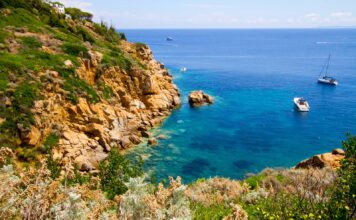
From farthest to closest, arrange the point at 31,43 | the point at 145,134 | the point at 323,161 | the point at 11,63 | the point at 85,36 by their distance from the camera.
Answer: the point at 85,36 < the point at 31,43 < the point at 145,134 < the point at 11,63 < the point at 323,161

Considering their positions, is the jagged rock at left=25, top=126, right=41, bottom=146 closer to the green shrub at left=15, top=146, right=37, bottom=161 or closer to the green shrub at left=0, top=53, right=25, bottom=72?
the green shrub at left=15, top=146, right=37, bottom=161

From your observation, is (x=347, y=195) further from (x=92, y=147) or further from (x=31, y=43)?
(x=31, y=43)

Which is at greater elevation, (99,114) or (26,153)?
(99,114)

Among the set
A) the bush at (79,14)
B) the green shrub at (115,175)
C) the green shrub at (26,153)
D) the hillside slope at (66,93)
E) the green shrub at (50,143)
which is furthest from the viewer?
the bush at (79,14)

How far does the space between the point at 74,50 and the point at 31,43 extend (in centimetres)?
546

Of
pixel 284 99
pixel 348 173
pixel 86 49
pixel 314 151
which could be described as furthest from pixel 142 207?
pixel 284 99

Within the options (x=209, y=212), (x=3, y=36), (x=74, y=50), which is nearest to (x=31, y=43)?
(x=3, y=36)

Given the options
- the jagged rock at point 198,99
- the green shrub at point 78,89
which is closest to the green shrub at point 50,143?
the green shrub at point 78,89

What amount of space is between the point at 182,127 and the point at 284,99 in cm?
2564

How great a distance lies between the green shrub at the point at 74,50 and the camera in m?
44.0

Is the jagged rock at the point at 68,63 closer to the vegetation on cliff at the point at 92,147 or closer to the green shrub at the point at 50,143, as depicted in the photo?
the vegetation on cliff at the point at 92,147

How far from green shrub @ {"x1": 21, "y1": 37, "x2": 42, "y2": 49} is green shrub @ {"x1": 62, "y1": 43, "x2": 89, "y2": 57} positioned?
10.6 ft

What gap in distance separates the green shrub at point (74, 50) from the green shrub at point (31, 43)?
10.6ft

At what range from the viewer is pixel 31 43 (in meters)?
→ 42.3
